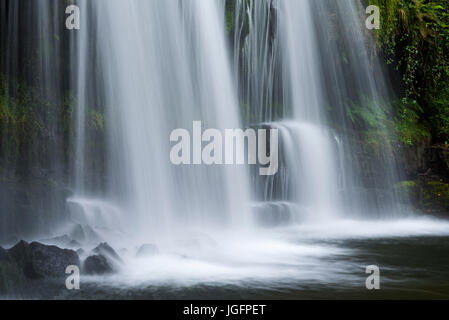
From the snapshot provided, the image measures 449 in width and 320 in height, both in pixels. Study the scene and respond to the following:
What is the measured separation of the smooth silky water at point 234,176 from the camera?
637 centimetres

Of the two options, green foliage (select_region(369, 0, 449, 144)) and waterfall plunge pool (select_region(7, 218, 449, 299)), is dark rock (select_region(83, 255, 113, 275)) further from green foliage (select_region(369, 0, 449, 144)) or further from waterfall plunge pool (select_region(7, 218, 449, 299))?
green foliage (select_region(369, 0, 449, 144))

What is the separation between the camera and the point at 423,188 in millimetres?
14477

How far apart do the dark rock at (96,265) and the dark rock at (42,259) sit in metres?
0.12

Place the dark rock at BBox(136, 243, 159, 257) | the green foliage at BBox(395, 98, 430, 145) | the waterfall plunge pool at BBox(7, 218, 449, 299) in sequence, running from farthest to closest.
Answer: the green foliage at BBox(395, 98, 430, 145)
the dark rock at BBox(136, 243, 159, 257)
the waterfall plunge pool at BBox(7, 218, 449, 299)

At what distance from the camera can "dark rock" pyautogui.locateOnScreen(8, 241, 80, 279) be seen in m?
5.90

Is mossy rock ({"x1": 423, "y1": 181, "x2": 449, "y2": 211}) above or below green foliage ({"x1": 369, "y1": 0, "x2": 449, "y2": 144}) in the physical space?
below

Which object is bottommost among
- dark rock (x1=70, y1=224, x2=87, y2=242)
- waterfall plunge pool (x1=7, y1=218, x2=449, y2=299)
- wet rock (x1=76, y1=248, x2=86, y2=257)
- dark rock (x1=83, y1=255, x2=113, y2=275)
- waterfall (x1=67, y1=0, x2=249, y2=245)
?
waterfall plunge pool (x1=7, y1=218, x2=449, y2=299)

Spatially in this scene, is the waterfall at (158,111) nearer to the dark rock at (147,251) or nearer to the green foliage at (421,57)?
the dark rock at (147,251)

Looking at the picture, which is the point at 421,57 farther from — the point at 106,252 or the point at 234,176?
the point at 106,252

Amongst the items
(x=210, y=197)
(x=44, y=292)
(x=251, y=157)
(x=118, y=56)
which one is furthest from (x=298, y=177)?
(x=44, y=292)

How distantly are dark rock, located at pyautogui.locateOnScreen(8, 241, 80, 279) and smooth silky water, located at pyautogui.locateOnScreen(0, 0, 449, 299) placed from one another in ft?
0.93

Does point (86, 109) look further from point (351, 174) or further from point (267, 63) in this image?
point (351, 174)

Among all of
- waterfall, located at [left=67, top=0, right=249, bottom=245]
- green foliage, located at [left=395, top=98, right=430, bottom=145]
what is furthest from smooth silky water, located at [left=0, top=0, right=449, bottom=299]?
green foliage, located at [left=395, top=98, right=430, bottom=145]

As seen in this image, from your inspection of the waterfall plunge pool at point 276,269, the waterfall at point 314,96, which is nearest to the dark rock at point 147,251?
the waterfall plunge pool at point 276,269
